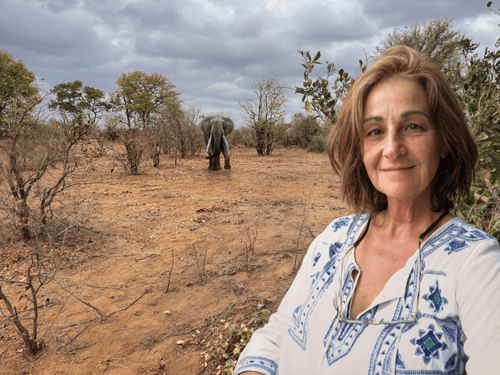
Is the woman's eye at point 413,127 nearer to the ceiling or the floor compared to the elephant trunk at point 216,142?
nearer to the floor

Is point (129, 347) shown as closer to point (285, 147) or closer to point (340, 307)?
point (340, 307)

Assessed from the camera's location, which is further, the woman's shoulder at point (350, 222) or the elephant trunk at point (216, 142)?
the elephant trunk at point (216, 142)

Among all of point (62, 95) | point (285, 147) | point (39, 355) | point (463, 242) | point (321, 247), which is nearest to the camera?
point (463, 242)

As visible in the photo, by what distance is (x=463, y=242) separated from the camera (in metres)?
0.92

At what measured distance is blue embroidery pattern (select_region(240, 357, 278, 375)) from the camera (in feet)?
3.82

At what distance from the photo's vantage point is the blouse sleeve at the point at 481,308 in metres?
0.75

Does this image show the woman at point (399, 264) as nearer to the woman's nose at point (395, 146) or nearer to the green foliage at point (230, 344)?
the woman's nose at point (395, 146)

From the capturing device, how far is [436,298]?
88 cm


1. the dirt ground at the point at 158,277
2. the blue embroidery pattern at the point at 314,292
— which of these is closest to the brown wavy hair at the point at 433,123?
the blue embroidery pattern at the point at 314,292

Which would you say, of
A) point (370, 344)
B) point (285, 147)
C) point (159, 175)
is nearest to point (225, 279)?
point (370, 344)

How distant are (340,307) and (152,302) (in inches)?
111

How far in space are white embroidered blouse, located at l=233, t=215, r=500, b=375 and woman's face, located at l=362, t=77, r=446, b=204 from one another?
18 centimetres

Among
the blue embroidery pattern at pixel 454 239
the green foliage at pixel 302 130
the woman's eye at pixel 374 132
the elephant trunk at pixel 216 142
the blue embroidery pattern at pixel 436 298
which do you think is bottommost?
the blue embroidery pattern at pixel 436 298

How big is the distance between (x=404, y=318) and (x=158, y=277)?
350 cm
